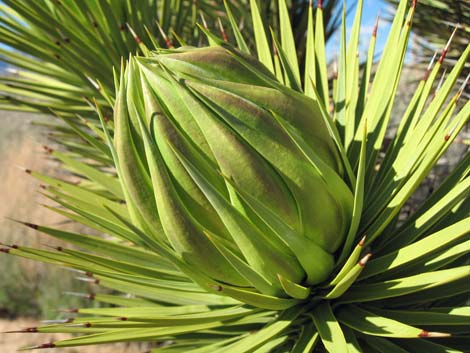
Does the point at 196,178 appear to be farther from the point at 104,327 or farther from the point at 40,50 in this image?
the point at 40,50

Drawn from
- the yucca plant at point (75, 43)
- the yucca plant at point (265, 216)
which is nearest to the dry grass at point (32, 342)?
the yucca plant at point (75, 43)

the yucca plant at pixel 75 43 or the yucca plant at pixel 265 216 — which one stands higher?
the yucca plant at pixel 75 43

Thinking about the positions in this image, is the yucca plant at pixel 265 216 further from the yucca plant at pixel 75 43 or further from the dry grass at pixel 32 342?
the dry grass at pixel 32 342

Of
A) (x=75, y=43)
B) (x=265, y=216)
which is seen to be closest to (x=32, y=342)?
(x=75, y=43)

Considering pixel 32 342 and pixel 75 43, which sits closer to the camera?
pixel 75 43

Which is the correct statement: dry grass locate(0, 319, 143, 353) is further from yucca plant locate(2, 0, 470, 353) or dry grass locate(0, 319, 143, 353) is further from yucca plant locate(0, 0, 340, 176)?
yucca plant locate(2, 0, 470, 353)

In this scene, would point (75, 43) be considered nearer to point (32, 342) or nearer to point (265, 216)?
point (265, 216)

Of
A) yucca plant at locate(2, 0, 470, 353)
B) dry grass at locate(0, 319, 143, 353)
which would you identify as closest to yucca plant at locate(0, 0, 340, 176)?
yucca plant at locate(2, 0, 470, 353)

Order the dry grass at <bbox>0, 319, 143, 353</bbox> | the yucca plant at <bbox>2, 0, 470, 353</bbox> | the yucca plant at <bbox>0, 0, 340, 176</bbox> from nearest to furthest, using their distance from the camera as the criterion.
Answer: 1. the yucca plant at <bbox>2, 0, 470, 353</bbox>
2. the yucca plant at <bbox>0, 0, 340, 176</bbox>
3. the dry grass at <bbox>0, 319, 143, 353</bbox>
